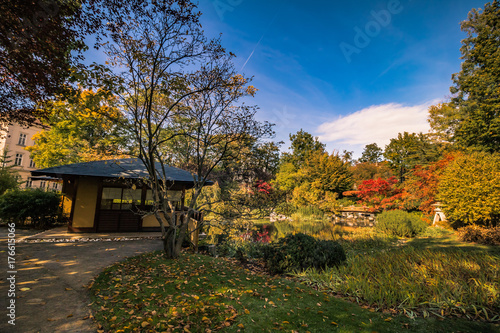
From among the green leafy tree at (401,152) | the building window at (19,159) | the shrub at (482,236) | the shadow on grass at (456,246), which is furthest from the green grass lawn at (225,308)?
Result: the building window at (19,159)

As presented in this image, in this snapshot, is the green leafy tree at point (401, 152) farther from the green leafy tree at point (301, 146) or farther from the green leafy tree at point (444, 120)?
the green leafy tree at point (301, 146)

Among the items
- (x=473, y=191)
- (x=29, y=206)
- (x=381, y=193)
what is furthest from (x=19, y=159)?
(x=473, y=191)

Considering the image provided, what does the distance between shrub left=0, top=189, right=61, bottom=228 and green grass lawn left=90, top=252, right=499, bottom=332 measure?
720cm

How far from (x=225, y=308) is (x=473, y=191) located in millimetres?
11724

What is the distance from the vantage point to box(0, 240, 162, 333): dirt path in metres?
2.65

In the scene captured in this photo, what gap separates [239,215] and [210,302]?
2.98m

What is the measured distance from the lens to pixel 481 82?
1343cm

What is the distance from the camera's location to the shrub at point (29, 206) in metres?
8.36

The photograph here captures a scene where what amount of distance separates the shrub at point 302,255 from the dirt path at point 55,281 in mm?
3908

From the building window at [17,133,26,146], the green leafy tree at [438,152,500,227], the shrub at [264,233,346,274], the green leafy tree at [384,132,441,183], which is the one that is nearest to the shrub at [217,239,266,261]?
the shrub at [264,233,346,274]

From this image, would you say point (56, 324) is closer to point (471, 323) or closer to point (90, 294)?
point (90, 294)

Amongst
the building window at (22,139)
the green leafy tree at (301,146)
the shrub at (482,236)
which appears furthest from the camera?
the green leafy tree at (301,146)

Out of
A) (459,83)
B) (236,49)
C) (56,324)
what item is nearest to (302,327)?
(56,324)

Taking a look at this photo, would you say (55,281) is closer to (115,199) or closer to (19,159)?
(115,199)
